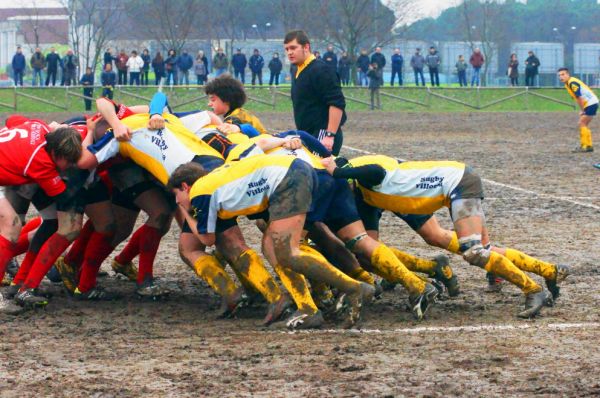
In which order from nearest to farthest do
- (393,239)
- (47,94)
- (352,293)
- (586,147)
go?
(352,293), (393,239), (586,147), (47,94)

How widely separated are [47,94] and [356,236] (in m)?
33.2

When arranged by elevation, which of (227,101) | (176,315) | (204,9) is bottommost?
(176,315)

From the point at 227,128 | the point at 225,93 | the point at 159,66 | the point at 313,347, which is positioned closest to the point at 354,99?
the point at 159,66

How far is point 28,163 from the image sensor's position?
9203mm

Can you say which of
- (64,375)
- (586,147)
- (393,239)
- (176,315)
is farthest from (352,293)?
(586,147)

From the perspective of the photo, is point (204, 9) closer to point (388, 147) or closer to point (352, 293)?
point (388, 147)

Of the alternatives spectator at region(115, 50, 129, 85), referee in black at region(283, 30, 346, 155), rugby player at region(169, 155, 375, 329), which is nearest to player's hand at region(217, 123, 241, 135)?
referee in black at region(283, 30, 346, 155)

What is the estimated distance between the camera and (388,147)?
1007 inches

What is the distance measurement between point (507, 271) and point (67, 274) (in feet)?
12.7

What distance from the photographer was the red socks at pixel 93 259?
32.9 ft

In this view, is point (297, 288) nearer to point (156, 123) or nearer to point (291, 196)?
point (291, 196)

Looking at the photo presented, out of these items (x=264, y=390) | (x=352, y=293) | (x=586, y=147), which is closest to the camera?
(x=264, y=390)

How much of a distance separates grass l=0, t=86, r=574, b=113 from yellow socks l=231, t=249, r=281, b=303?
30597mm

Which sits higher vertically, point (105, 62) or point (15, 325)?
point (105, 62)
